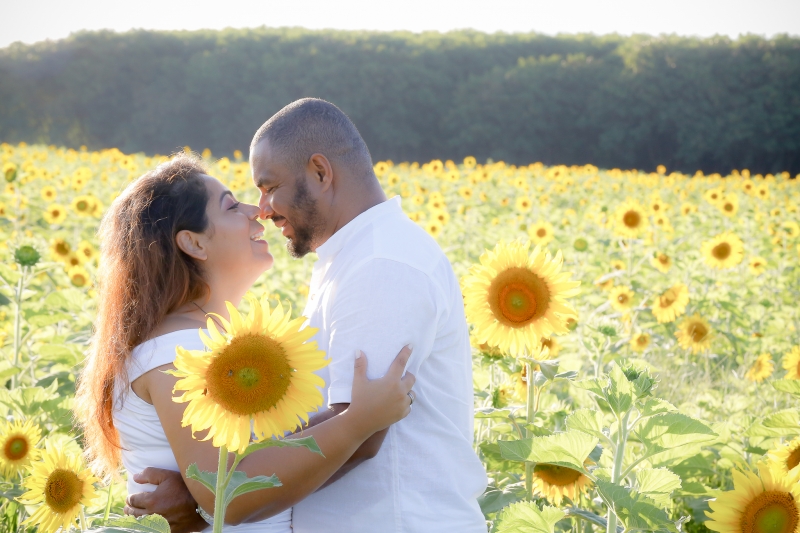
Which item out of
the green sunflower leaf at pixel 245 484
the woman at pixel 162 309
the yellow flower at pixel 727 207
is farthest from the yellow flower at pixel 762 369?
the yellow flower at pixel 727 207

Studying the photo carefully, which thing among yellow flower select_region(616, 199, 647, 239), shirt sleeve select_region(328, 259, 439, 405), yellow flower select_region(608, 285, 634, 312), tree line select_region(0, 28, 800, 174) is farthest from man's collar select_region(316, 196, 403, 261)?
tree line select_region(0, 28, 800, 174)

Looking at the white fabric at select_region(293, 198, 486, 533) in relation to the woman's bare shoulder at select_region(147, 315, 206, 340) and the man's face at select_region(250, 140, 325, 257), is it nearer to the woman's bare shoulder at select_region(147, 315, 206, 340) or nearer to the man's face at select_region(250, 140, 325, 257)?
the man's face at select_region(250, 140, 325, 257)

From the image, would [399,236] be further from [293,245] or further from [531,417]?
[531,417]

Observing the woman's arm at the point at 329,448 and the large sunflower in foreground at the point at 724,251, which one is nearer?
the woman's arm at the point at 329,448

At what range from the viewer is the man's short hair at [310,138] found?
7.46ft

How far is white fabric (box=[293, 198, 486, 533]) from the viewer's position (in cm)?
183

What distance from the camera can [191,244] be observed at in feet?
7.69

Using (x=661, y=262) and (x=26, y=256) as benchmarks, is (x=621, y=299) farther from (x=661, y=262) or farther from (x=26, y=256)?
(x=26, y=256)

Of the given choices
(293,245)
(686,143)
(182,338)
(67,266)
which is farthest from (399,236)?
(686,143)

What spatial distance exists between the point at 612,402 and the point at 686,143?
35280 millimetres

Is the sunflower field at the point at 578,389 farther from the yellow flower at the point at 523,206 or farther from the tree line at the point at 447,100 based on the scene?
the tree line at the point at 447,100

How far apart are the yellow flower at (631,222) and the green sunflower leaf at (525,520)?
196 inches

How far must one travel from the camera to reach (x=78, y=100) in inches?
1453

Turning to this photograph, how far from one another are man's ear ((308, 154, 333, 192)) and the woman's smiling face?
337 millimetres
